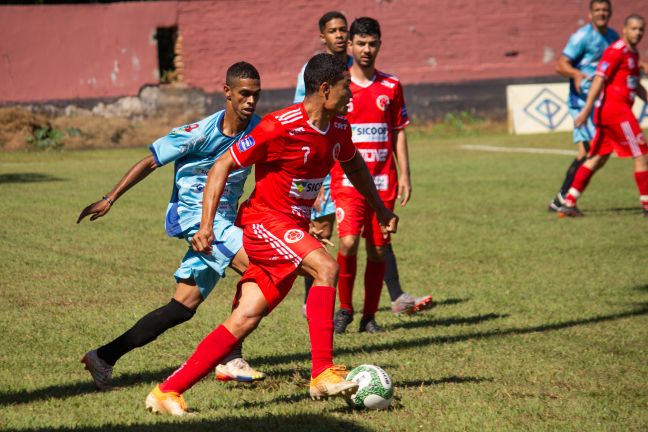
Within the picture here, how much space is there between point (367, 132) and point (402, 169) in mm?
377

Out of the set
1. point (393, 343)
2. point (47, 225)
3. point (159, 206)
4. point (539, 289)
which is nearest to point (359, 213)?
point (393, 343)

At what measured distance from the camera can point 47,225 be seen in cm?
1181

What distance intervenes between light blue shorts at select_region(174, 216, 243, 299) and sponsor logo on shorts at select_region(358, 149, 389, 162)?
6.57 feet

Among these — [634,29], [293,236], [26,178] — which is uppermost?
[634,29]

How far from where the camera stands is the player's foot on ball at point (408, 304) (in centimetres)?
807

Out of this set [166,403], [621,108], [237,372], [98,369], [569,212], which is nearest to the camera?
[166,403]

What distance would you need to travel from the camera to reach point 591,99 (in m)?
12.2

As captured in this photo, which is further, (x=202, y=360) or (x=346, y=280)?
(x=346, y=280)

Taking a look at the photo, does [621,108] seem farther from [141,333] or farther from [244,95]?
[141,333]

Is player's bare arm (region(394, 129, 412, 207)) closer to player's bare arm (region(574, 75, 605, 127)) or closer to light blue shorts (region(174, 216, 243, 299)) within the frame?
light blue shorts (region(174, 216, 243, 299))

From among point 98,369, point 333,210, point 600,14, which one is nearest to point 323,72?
point 98,369

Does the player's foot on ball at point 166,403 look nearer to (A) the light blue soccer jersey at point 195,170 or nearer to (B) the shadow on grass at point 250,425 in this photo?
(B) the shadow on grass at point 250,425

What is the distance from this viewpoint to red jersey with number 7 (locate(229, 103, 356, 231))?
525cm

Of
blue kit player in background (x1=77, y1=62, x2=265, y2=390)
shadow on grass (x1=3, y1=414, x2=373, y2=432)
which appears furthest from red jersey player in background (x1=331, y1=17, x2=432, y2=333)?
shadow on grass (x1=3, y1=414, x2=373, y2=432)
